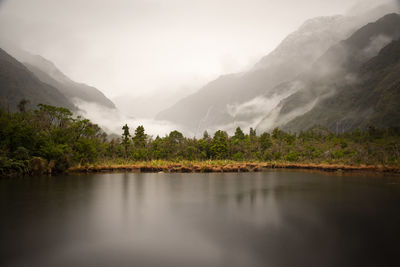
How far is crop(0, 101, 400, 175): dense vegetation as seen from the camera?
3419 centimetres

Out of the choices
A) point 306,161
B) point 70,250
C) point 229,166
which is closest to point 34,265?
point 70,250

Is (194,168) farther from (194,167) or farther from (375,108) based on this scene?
(375,108)

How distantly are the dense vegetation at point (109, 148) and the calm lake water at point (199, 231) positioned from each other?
65.3ft

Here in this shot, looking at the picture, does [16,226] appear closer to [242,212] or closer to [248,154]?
[242,212]

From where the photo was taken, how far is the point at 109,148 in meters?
56.1

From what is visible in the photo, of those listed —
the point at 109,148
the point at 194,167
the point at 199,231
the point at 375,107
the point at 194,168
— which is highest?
the point at 375,107

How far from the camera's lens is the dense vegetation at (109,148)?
34.2 metres

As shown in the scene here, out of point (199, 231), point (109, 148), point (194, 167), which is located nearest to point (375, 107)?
point (194, 167)

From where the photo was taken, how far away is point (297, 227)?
1110cm

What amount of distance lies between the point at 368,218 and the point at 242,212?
6.54 meters

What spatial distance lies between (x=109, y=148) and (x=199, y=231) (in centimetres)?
5006

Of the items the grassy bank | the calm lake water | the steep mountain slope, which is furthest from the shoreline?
the steep mountain slope

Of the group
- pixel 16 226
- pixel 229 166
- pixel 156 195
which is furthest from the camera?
pixel 229 166

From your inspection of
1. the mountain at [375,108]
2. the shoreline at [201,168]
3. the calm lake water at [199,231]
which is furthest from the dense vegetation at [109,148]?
the mountain at [375,108]
